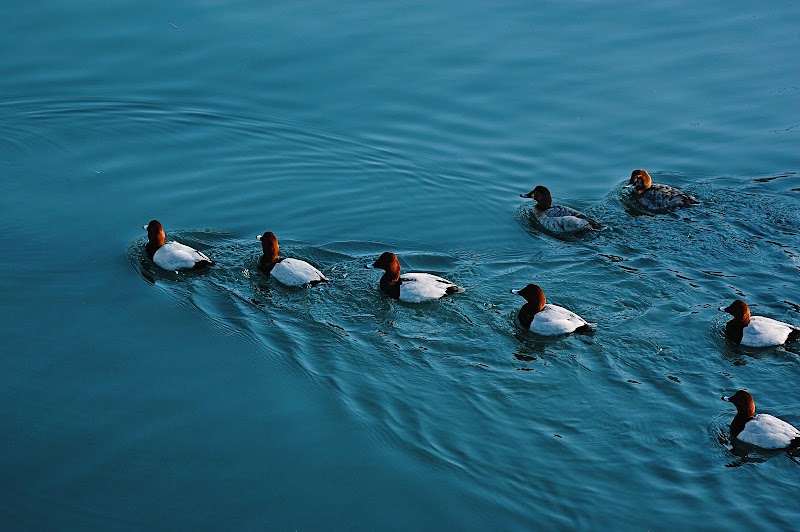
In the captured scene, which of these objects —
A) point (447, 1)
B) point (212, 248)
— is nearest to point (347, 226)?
point (212, 248)

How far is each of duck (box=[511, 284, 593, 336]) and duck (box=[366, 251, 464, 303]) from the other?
83cm

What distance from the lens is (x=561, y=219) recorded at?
12.5m

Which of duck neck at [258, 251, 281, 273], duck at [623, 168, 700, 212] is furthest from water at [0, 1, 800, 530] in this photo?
duck neck at [258, 251, 281, 273]

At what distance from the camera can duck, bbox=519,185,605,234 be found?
40.8 feet

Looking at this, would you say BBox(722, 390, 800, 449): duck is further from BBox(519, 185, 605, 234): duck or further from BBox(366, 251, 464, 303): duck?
BBox(519, 185, 605, 234): duck

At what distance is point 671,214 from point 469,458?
19.3 ft

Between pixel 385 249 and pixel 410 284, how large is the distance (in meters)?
1.21

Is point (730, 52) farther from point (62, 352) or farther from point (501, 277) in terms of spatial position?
point (62, 352)

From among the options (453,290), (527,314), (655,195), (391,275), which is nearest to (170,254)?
(391,275)

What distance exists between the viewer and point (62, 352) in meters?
9.59

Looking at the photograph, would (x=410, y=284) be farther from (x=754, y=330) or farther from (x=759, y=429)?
(x=759, y=429)

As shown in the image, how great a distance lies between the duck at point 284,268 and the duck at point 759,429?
476cm

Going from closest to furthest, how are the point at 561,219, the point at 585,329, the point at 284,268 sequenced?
the point at 585,329, the point at 284,268, the point at 561,219

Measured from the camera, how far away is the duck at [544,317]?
409 inches
